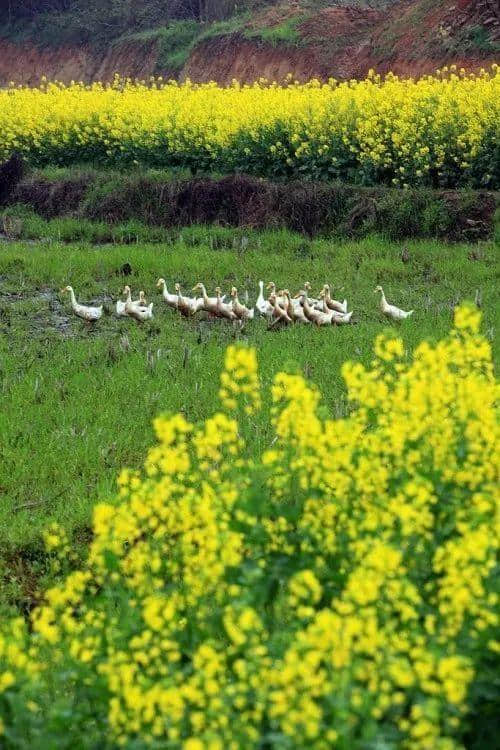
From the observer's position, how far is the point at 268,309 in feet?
30.8

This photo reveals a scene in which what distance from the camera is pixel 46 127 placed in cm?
1792

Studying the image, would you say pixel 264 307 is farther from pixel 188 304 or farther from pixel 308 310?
pixel 188 304

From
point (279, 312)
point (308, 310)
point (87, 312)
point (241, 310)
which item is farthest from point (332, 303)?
point (87, 312)

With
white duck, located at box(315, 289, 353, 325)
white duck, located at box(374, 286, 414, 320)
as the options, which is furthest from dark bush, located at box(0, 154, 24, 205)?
white duck, located at box(374, 286, 414, 320)

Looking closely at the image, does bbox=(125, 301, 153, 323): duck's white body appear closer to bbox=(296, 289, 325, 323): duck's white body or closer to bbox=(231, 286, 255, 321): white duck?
bbox=(231, 286, 255, 321): white duck

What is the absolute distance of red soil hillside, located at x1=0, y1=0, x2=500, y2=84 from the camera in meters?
23.4

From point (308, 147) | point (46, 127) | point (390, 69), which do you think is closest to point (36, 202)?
point (46, 127)

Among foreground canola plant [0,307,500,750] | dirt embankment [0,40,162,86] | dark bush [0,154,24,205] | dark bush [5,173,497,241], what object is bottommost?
dirt embankment [0,40,162,86]

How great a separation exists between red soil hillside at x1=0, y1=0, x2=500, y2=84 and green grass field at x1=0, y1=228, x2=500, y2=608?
1238cm

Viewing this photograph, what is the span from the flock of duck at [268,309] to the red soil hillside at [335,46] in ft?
47.8

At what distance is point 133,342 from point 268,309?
130 cm

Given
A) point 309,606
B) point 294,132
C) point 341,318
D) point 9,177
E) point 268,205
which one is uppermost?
point 309,606

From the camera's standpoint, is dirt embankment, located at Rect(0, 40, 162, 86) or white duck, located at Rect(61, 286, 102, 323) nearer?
white duck, located at Rect(61, 286, 102, 323)

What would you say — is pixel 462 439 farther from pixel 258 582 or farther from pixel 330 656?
pixel 330 656
